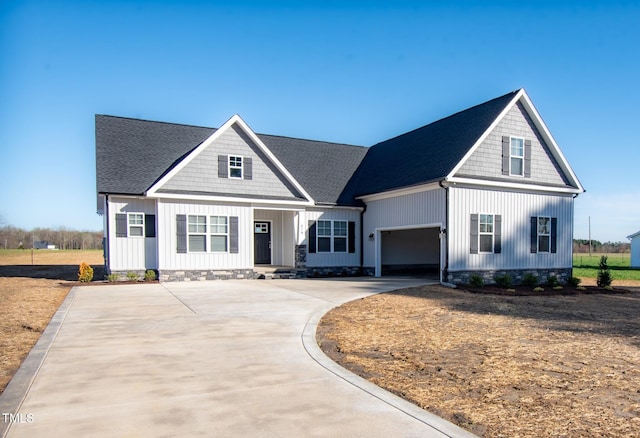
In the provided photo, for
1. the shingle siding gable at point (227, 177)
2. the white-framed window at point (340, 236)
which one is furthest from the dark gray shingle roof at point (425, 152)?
the shingle siding gable at point (227, 177)

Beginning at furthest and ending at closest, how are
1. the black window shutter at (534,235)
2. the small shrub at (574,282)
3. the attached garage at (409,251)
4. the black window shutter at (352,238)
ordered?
the attached garage at (409,251) < the black window shutter at (352,238) < the black window shutter at (534,235) < the small shrub at (574,282)

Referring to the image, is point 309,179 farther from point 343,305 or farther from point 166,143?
point 343,305

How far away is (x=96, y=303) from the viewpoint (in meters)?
11.5

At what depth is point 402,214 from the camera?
19078 millimetres

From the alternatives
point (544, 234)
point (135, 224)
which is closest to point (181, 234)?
point (135, 224)

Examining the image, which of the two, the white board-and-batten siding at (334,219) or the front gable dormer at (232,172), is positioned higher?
the front gable dormer at (232,172)

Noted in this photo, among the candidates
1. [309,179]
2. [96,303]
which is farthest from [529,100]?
[96,303]

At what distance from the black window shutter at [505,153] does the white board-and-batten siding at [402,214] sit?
3.13 m

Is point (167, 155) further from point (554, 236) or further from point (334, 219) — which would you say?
point (554, 236)

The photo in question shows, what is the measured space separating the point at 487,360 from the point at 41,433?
17.5ft

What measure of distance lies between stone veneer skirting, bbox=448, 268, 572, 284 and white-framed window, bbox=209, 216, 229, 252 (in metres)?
8.81

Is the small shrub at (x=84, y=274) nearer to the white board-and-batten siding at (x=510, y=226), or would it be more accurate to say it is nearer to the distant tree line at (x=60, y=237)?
the white board-and-batten siding at (x=510, y=226)

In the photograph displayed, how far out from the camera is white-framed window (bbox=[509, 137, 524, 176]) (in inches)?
721

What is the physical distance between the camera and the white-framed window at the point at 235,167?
62.9 feet
